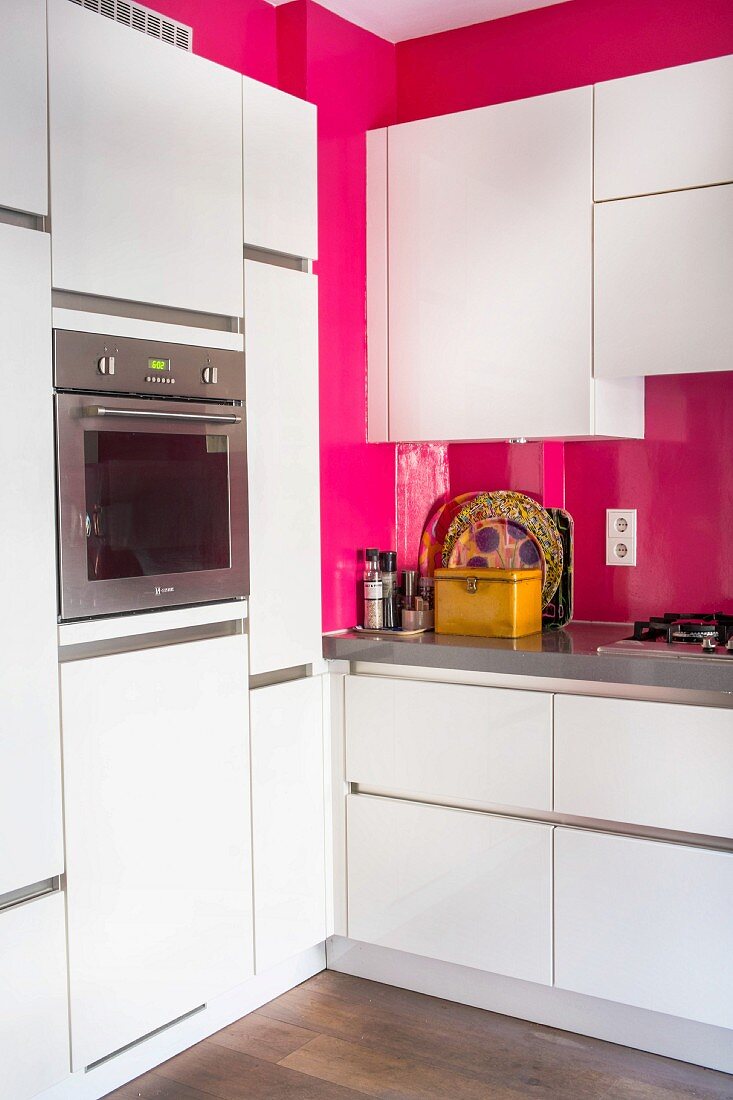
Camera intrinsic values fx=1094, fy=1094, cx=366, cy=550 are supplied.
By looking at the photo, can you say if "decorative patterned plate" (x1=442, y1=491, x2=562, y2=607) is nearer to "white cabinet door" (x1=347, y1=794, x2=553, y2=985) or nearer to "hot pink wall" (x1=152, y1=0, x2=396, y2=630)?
"hot pink wall" (x1=152, y1=0, x2=396, y2=630)

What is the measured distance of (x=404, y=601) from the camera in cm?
304

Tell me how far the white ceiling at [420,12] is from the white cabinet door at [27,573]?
4.44 feet

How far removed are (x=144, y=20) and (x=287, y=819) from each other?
182cm

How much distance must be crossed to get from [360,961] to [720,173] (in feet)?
6.99

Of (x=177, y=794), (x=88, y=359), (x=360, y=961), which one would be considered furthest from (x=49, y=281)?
(x=360, y=961)

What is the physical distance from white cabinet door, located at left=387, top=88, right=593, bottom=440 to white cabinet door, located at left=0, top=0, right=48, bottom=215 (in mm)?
1161

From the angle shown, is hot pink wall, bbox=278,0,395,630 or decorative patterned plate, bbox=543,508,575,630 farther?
decorative patterned plate, bbox=543,508,575,630

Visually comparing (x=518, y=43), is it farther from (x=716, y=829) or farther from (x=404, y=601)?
(x=716, y=829)

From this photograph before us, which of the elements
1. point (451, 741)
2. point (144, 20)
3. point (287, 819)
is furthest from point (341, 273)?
point (287, 819)

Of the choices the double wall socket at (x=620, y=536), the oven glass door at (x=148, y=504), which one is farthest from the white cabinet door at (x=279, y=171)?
the double wall socket at (x=620, y=536)

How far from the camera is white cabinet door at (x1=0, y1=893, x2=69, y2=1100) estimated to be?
6.55ft

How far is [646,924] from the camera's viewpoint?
7.79 feet

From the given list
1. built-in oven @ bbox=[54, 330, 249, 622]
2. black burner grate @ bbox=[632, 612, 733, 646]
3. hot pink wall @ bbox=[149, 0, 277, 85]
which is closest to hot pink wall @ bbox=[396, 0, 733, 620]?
black burner grate @ bbox=[632, 612, 733, 646]

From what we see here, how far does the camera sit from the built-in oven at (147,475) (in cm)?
209
